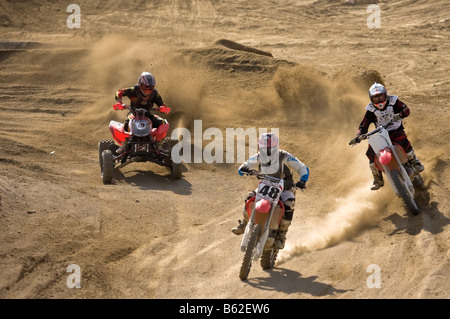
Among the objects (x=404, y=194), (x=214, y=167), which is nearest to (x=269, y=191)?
(x=404, y=194)

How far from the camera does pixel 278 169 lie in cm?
922

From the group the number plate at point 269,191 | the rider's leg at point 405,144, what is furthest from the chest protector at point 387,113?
the number plate at point 269,191

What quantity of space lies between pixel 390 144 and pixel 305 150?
4.56 meters

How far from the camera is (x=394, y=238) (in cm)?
999

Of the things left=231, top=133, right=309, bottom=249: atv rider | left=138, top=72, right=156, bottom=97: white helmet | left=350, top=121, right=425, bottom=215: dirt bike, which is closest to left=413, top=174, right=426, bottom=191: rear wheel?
left=350, top=121, right=425, bottom=215: dirt bike

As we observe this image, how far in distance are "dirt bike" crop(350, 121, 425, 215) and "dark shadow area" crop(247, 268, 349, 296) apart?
2.52 metres

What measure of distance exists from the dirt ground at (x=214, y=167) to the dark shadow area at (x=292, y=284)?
0.03m

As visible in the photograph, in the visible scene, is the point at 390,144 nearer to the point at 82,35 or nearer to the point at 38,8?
the point at 82,35

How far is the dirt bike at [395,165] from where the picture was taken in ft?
34.5

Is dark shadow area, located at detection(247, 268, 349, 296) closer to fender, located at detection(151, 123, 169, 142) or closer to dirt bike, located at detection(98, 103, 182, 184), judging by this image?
dirt bike, located at detection(98, 103, 182, 184)

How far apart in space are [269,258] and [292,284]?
0.60 m

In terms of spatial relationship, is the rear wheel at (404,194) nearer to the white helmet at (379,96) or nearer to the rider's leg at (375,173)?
the rider's leg at (375,173)

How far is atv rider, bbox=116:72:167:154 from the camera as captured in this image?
46.3 ft

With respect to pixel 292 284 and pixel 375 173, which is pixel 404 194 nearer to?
pixel 375 173
